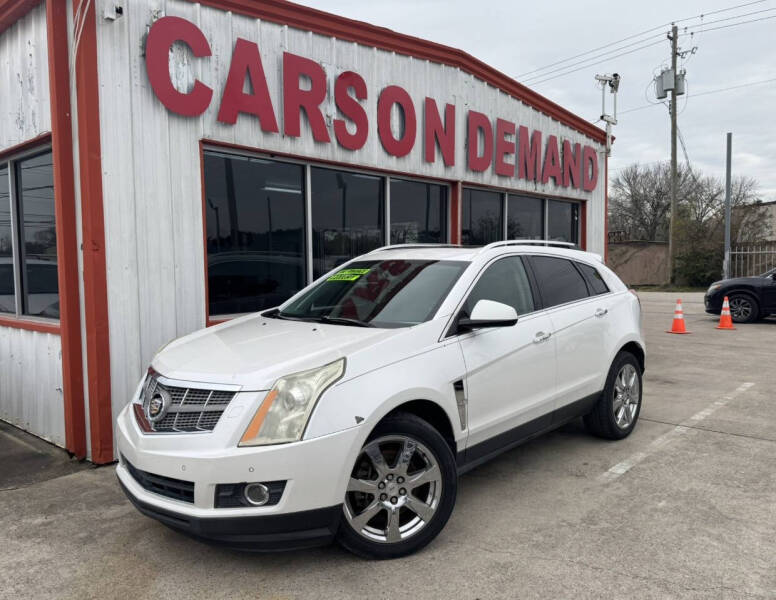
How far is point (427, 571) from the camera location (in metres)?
3.11

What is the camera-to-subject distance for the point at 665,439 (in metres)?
5.31

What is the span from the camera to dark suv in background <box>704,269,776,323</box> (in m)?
14.0

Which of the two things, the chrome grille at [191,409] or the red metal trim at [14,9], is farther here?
the red metal trim at [14,9]

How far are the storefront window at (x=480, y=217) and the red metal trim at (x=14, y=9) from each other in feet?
18.9

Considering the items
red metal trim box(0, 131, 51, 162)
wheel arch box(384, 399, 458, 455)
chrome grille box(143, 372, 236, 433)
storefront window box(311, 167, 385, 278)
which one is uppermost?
red metal trim box(0, 131, 51, 162)

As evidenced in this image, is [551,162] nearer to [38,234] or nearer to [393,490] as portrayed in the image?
[38,234]

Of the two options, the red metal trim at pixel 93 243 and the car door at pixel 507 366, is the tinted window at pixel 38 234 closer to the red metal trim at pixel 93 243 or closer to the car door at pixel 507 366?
the red metal trim at pixel 93 243

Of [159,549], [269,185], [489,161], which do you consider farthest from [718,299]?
[159,549]

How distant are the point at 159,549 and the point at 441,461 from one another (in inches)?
Result: 66.3

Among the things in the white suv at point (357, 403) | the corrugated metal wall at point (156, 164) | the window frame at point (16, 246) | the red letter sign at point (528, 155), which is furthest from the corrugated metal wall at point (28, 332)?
the red letter sign at point (528, 155)

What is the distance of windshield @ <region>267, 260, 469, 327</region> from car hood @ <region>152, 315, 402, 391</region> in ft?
0.66

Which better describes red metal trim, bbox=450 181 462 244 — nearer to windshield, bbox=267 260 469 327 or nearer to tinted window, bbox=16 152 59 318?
windshield, bbox=267 260 469 327

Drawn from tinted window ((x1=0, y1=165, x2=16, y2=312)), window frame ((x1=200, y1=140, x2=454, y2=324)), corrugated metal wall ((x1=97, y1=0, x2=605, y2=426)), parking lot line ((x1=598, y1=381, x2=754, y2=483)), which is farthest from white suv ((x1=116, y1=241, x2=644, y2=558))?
tinted window ((x1=0, y1=165, x2=16, y2=312))

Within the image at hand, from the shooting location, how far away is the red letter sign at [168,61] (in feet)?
17.0
